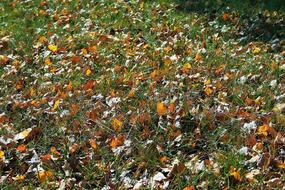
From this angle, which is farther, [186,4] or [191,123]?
[186,4]

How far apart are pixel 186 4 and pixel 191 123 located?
132 inches

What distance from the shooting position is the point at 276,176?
10.2 ft

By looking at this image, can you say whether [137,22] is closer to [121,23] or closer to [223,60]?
[121,23]

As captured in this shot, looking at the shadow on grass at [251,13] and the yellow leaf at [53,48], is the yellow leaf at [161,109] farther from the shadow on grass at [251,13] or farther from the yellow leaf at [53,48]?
the yellow leaf at [53,48]

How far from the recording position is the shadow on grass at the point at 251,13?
554cm

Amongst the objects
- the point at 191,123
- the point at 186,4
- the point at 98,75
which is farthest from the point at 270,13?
the point at 191,123

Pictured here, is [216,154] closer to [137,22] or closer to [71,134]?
[71,134]

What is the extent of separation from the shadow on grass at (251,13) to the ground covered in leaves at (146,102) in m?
0.03

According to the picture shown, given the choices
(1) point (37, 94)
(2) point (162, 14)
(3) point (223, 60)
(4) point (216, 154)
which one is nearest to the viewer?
(4) point (216, 154)

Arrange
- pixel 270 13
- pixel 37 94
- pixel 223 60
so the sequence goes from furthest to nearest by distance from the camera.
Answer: pixel 270 13
pixel 223 60
pixel 37 94

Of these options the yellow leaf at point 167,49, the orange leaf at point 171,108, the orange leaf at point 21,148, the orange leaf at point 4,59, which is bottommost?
the orange leaf at point 4,59

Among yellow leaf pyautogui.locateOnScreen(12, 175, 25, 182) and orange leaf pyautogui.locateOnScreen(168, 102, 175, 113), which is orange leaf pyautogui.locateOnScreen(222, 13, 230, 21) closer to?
orange leaf pyautogui.locateOnScreen(168, 102, 175, 113)

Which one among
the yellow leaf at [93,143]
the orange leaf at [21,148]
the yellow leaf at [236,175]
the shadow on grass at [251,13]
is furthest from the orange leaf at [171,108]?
the shadow on grass at [251,13]

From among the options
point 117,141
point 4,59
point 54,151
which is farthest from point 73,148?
point 4,59
